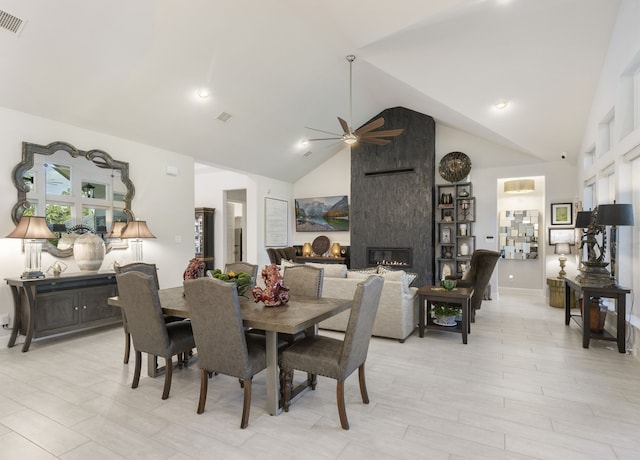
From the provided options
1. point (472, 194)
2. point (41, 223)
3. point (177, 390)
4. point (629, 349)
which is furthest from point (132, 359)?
point (472, 194)

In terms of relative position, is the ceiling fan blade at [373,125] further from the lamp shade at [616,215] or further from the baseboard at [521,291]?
the baseboard at [521,291]

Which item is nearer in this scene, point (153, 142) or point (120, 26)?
point (120, 26)

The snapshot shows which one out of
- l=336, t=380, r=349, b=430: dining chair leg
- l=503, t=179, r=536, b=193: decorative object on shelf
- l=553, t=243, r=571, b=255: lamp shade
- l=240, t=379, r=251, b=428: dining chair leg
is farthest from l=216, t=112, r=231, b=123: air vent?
l=553, t=243, r=571, b=255: lamp shade

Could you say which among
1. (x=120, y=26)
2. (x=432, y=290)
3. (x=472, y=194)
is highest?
(x=120, y=26)

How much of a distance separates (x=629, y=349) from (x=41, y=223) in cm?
665

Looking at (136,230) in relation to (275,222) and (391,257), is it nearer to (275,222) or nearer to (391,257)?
(275,222)

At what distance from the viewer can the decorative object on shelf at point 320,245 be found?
903 cm

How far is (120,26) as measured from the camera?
12.0 feet

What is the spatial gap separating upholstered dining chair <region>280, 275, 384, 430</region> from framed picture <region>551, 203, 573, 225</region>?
233 inches

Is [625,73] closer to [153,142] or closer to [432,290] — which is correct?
[432,290]

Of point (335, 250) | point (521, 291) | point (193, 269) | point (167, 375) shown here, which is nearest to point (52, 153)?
point (193, 269)

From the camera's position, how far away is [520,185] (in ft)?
24.6

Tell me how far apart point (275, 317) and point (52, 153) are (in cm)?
406

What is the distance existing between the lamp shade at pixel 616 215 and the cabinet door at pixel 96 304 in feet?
19.3
